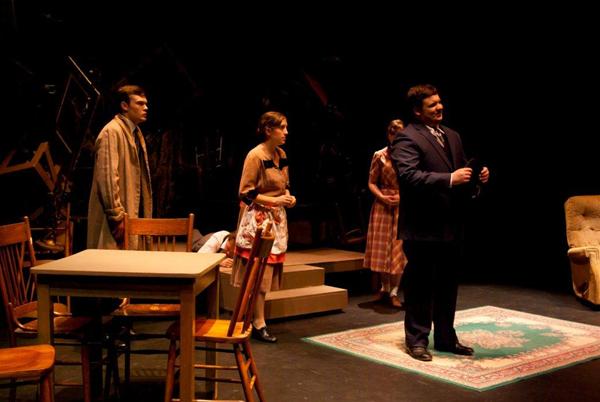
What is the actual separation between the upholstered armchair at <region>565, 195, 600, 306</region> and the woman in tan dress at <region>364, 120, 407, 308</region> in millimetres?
→ 1540

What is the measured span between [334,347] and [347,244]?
2644 millimetres

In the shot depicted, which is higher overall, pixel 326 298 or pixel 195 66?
pixel 195 66

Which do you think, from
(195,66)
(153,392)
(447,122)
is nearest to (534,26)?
(447,122)

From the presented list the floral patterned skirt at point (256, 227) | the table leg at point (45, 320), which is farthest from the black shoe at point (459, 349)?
the table leg at point (45, 320)

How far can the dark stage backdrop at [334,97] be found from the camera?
6.21m

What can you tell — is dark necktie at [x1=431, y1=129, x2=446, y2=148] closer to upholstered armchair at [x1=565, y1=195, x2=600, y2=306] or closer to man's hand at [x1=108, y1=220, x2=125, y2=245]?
man's hand at [x1=108, y1=220, x2=125, y2=245]

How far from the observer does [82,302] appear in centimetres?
333

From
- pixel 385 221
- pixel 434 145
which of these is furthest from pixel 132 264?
pixel 385 221

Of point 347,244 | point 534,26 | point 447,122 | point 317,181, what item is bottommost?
point 347,244

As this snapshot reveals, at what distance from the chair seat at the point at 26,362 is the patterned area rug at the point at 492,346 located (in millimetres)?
2139

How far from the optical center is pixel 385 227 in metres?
5.59

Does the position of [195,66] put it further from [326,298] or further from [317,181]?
[326,298]

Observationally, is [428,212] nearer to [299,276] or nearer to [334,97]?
[299,276]

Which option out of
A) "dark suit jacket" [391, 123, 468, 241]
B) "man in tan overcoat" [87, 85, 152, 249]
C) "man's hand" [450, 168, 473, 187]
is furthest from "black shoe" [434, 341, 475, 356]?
"man in tan overcoat" [87, 85, 152, 249]
